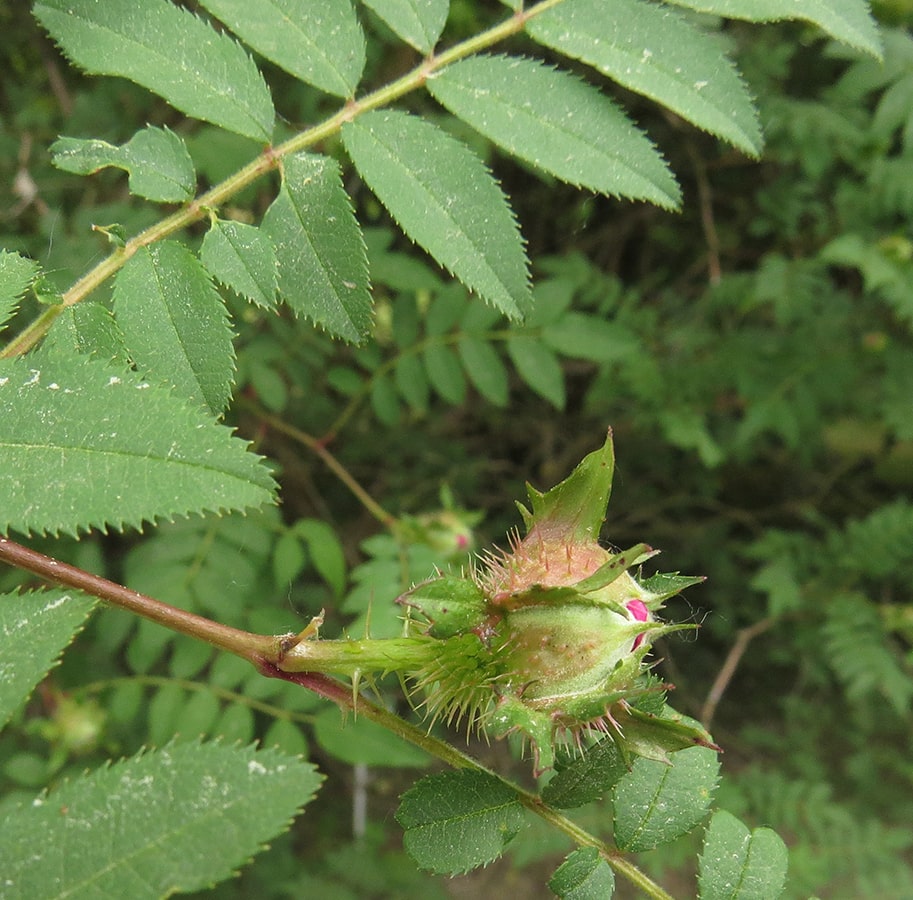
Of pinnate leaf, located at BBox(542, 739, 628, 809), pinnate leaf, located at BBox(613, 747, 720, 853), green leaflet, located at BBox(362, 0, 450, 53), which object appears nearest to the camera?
pinnate leaf, located at BBox(542, 739, 628, 809)

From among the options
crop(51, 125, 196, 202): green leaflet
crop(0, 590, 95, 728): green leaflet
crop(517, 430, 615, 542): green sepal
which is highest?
crop(51, 125, 196, 202): green leaflet

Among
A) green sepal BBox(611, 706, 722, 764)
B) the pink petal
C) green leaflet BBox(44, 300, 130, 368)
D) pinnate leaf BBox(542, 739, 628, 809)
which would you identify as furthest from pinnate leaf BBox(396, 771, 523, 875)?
green leaflet BBox(44, 300, 130, 368)

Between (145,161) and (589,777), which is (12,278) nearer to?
→ (145,161)

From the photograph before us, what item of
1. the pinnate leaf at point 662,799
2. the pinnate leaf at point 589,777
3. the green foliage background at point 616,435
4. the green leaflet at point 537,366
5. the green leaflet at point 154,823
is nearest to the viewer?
the green leaflet at point 154,823

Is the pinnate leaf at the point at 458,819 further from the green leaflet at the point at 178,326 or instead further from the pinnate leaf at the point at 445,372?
the pinnate leaf at the point at 445,372

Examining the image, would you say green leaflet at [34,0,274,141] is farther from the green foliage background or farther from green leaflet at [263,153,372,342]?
the green foliage background

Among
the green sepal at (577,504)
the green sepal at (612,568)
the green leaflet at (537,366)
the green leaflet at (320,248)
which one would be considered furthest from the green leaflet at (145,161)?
the green leaflet at (537,366)

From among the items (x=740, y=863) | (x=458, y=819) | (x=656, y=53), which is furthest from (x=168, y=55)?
(x=740, y=863)

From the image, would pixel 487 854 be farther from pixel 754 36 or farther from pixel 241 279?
pixel 754 36

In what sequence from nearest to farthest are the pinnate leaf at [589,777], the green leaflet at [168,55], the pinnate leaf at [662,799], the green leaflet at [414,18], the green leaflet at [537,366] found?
the pinnate leaf at [589,777], the pinnate leaf at [662,799], the green leaflet at [168,55], the green leaflet at [414,18], the green leaflet at [537,366]
